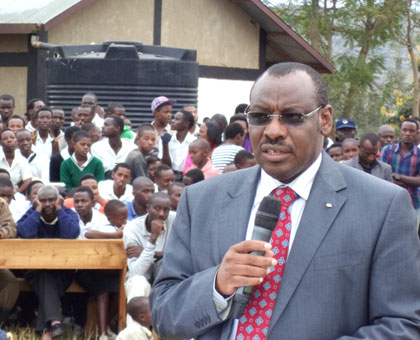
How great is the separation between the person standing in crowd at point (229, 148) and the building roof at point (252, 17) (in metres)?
7.71

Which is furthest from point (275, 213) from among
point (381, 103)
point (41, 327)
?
point (381, 103)

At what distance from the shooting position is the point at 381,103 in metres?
22.7

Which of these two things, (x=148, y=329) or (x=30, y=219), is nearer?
(x=148, y=329)

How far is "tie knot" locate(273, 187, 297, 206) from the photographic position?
263cm

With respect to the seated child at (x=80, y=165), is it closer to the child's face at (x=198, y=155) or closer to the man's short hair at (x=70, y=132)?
the man's short hair at (x=70, y=132)

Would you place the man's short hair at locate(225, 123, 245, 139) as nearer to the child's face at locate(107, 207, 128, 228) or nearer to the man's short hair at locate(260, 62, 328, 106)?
the child's face at locate(107, 207, 128, 228)

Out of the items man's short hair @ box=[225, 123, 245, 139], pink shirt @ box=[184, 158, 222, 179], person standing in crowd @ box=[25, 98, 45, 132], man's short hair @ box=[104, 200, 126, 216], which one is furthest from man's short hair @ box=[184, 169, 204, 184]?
person standing in crowd @ box=[25, 98, 45, 132]

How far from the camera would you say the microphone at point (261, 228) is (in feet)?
8.05

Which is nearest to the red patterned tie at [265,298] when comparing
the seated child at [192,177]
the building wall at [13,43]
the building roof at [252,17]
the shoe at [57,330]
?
the shoe at [57,330]

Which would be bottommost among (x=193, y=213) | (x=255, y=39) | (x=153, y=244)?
(x=153, y=244)

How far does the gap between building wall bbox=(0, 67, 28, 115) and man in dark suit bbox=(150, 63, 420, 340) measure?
633 inches

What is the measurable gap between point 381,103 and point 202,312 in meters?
20.6

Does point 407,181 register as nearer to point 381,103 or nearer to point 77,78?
point 77,78

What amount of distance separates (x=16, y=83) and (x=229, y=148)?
955 cm
